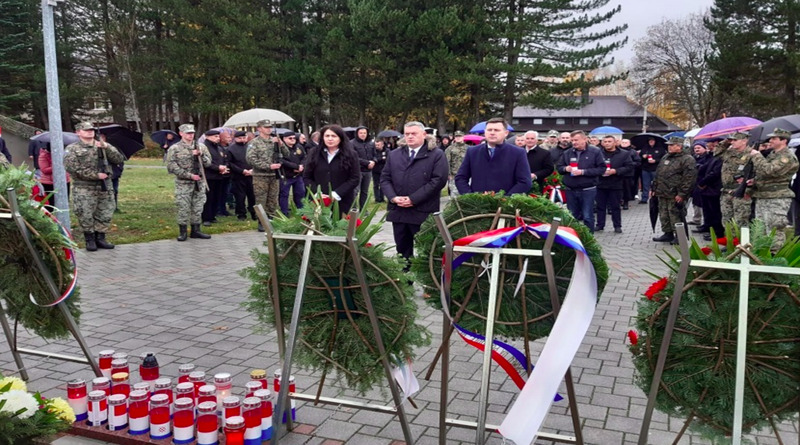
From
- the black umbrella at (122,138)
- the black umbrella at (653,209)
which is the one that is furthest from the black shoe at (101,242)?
the black umbrella at (653,209)

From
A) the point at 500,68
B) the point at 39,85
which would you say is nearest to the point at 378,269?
the point at 500,68

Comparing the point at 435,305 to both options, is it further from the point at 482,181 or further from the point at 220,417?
the point at 482,181

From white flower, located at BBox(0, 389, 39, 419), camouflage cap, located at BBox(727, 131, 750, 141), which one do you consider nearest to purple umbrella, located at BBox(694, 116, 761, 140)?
camouflage cap, located at BBox(727, 131, 750, 141)

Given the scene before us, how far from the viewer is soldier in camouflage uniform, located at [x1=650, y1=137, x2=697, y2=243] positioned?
1095 centimetres

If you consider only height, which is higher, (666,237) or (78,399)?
(78,399)

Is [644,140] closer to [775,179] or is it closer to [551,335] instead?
[775,179]

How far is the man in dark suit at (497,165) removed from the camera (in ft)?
21.5

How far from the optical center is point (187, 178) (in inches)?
421

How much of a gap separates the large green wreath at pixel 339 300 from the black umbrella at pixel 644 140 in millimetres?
15954

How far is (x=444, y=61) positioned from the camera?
31.6m

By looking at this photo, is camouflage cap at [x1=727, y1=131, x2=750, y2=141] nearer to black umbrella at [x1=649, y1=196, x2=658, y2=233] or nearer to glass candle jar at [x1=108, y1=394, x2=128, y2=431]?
black umbrella at [x1=649, y1=196, x2=658, y2=233]

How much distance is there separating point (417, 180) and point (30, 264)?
12.6ft

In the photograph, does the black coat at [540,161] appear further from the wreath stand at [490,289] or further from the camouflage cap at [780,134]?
the wreath stand at [490,289]

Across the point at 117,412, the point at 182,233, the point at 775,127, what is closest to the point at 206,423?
the point at 117,412
